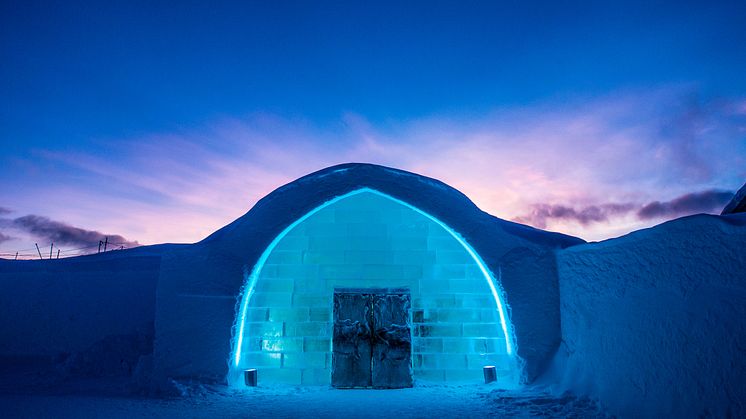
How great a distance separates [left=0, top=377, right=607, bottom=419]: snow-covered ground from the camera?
14.9ft

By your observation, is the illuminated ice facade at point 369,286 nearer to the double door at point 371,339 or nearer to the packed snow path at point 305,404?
the double door at point 371,339

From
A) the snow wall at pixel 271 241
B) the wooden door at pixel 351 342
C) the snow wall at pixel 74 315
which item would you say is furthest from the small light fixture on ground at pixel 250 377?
the snow wall at pixel 74 315

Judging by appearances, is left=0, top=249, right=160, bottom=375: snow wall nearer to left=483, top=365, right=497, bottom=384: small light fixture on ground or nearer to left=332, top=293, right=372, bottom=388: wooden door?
left=332, top=293, right=372, bottom=388: wooden door

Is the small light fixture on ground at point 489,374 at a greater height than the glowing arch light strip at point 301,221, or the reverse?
the glowing arch light strip at point 301,221

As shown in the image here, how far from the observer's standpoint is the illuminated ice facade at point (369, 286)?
6.34m

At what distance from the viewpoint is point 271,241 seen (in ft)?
20.4

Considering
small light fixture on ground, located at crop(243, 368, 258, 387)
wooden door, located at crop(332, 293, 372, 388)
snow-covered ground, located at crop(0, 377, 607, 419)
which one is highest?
wooden door, located at crop(332, 293, 372, 388)

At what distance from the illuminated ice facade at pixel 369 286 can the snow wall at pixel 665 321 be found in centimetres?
151

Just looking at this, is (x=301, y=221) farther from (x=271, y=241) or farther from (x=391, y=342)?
(x=391, y=342)

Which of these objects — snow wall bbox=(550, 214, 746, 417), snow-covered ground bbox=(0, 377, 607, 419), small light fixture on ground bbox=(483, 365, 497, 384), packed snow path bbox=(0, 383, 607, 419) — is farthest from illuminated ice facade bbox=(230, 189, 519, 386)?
snow wall bbox=(550, 214, 746, 417)

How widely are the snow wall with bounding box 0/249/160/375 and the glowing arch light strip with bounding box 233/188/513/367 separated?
2656mm

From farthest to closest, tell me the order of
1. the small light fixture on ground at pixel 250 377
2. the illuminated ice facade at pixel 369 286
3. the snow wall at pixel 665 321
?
the illuminated ice facade at pixel 369 286, the small light fixture on ground at pixel 250 377, the snow wall at pixel 665 321

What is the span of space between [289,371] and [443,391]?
237cm

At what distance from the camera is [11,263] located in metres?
9.73
